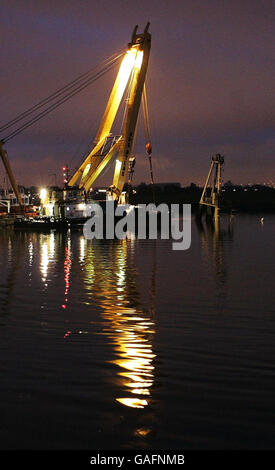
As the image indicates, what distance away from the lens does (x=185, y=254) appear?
1561 inches

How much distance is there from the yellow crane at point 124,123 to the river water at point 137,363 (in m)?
55.6

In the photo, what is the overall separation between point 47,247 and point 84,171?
39.5 metres

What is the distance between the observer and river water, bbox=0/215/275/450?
8.59 metres

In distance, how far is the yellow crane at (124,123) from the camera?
78.1m

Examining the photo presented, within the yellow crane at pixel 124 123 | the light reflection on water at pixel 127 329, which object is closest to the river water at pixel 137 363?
the light reflection on water at pixel 127 329

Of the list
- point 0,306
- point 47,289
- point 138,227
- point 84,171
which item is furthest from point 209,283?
point 84,171

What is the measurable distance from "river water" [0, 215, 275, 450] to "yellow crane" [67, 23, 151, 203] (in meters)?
55.6

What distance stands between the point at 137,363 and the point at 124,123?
229 ft

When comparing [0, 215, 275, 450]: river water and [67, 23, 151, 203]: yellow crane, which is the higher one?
[67, 23, 151, 203]: yellow crane

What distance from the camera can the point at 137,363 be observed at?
1212 cm

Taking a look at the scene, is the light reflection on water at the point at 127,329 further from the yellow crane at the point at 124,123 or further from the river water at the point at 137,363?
the yellow crane at the point at 124,123

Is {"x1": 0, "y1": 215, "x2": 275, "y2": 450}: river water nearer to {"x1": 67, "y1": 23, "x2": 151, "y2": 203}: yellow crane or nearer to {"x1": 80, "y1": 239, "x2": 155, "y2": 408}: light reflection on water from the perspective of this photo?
{"x1": 80, "y1": 239, "x2": 155, "y2": 408}: light reflection on water

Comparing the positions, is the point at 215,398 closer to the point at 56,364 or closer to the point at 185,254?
the point at 56,364

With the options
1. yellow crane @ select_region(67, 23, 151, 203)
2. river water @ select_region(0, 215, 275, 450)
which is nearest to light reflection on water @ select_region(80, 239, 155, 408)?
river water @ select_region(0, 215, 275, 450)
